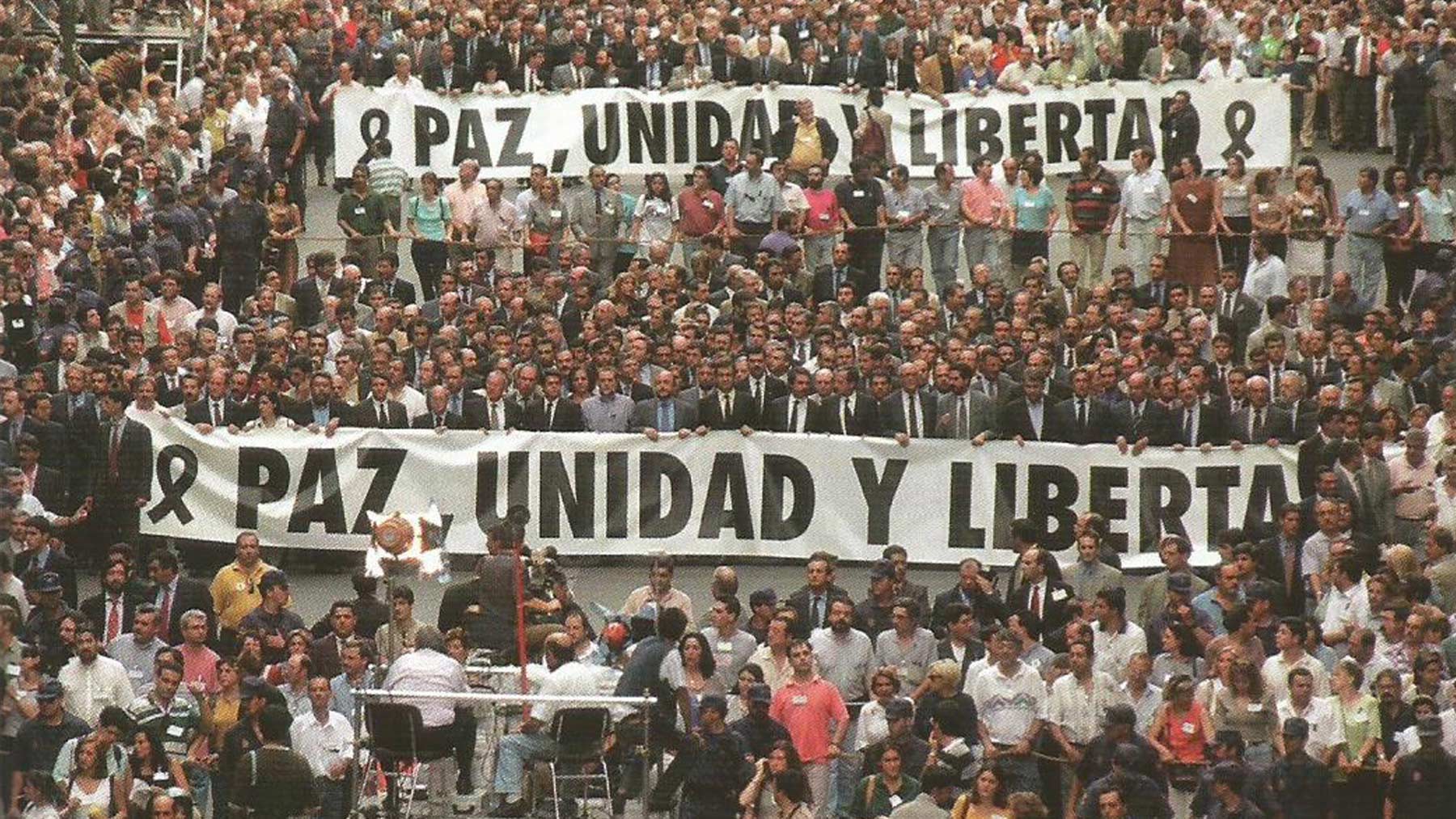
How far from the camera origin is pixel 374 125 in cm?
3180

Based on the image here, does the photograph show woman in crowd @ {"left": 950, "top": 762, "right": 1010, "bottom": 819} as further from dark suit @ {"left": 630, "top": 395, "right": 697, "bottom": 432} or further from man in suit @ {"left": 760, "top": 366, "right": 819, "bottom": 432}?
dark suit @ {"left": 630, "top": 395, "right": 697, "bottom": 432}

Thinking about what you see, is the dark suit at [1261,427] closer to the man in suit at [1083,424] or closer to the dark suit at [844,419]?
the man in suit at [1083,424]

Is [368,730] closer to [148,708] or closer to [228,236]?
[148,708]

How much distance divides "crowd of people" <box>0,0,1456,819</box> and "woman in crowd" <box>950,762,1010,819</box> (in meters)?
0.04

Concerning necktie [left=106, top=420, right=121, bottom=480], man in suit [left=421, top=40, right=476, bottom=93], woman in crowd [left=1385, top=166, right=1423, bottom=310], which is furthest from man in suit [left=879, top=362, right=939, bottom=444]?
man in suit [left=421, top=40, right=476, bottom=93]

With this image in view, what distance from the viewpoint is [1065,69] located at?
3266 centimetres

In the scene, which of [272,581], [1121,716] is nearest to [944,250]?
[272,581]

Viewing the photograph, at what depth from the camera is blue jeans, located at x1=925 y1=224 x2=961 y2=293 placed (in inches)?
1141

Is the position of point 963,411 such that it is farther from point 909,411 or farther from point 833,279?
point 833,279

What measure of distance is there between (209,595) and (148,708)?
204cm

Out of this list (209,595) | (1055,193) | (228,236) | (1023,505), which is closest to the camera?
(209,595)

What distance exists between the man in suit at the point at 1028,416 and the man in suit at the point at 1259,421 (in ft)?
4.58

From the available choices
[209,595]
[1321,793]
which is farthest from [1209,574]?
[209,595]

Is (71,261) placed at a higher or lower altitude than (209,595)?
higher
